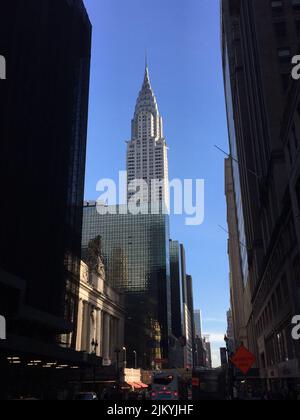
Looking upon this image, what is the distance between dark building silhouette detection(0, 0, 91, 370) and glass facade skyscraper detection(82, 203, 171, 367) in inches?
3723

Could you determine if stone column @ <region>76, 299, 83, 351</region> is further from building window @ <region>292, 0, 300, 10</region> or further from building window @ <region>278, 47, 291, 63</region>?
building window @ <region>292, 0, 300, 10</region>

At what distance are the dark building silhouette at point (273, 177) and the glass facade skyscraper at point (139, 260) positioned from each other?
88999 mm

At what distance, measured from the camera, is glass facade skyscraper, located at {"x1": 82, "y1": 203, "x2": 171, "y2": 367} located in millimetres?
165625

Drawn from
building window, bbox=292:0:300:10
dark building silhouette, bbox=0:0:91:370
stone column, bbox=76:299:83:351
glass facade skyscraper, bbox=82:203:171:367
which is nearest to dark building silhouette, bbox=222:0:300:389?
building window, bbox=292:0:300:10

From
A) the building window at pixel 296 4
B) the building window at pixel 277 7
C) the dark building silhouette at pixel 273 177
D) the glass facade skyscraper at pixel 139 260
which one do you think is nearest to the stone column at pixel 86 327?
A: the dark building silhouette at pixel 273 177

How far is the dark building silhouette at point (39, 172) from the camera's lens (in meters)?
45.0

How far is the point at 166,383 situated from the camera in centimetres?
4566

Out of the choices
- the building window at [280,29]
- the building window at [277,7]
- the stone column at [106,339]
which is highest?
the building window at [277,7]

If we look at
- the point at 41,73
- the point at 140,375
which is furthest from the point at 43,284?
the point at 140,375

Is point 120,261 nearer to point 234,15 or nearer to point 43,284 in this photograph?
point 234,15

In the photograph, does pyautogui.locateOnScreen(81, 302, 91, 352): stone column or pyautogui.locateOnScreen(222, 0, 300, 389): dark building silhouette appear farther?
pyautogui.locateOnScreen(81, 302, 91, 352): stone column

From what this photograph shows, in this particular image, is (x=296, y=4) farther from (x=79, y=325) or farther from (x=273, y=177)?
(x=79, y=325)

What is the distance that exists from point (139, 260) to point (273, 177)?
129m

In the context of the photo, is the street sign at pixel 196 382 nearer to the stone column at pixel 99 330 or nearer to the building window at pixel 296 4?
the building window at pixel 296 4
